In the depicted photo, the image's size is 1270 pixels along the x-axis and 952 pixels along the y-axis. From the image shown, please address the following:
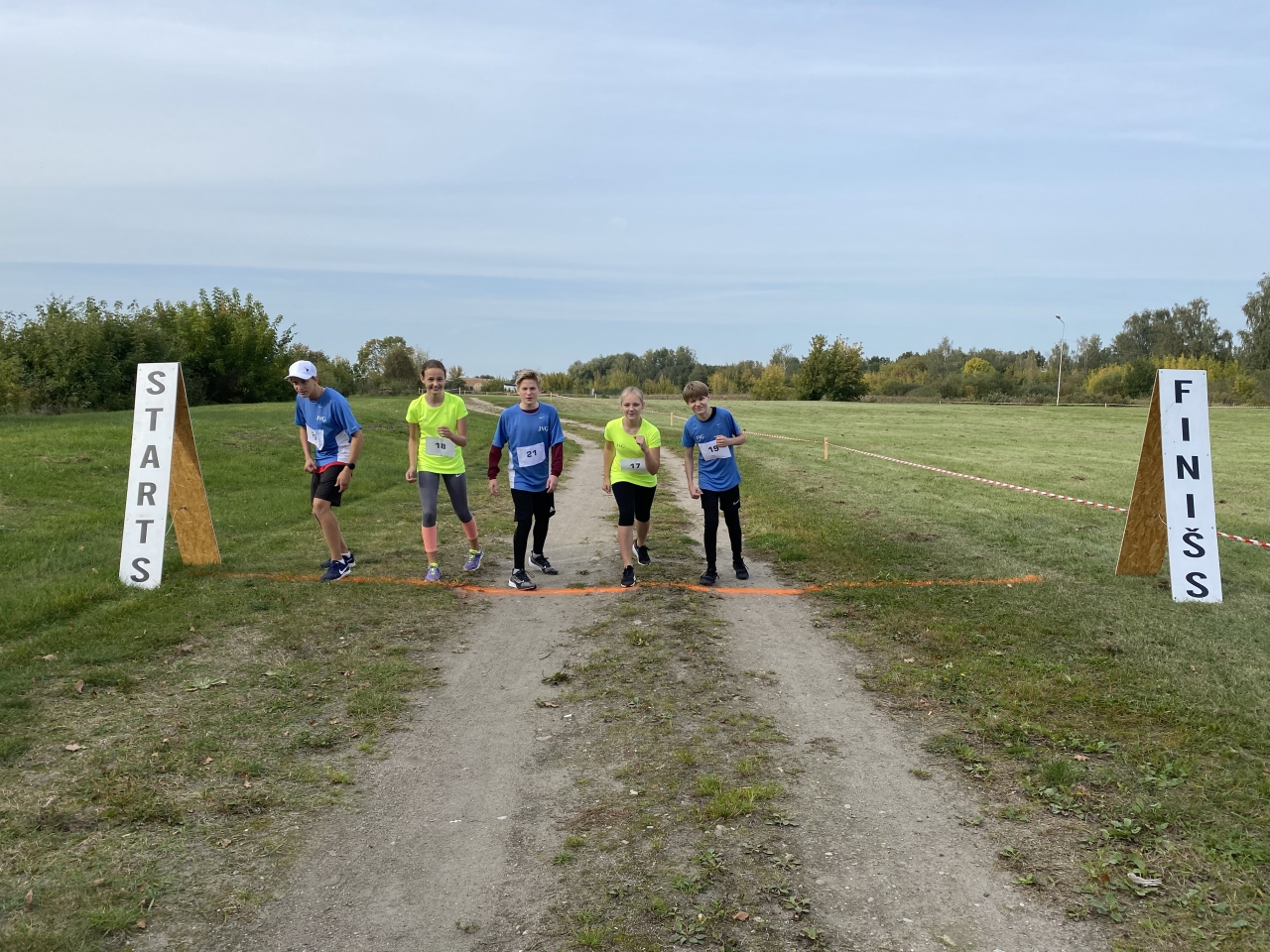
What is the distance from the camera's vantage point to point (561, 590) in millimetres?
8711

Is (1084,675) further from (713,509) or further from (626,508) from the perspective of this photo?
(626,508)

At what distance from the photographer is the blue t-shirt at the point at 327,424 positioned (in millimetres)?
8508

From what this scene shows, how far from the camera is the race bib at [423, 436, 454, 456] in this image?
8.77 meters

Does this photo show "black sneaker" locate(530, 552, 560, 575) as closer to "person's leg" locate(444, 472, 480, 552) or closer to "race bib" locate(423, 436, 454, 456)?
"person's leg" locate(444, 472, 480, 552)

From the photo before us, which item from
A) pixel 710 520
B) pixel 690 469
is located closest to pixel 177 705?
pixel 690 469

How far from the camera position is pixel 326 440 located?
28.2 feet

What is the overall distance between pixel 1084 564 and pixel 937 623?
3.31m

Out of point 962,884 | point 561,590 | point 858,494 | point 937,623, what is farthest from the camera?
point 858,494

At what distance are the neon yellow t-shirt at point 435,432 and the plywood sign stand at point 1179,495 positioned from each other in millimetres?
6605

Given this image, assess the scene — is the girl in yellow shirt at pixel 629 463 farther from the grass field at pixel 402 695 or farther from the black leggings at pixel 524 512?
the grass field at pixel 402 695

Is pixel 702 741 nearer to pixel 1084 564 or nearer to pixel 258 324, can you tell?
pixel 1084 564

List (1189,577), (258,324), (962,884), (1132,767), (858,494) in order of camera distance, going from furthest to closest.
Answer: (258,324), (858,494), (1189,577), (1132,767), (962,884)

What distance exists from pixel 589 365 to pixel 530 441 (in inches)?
5797

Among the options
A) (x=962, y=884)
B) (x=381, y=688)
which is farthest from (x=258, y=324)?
(x=962, y=884)
